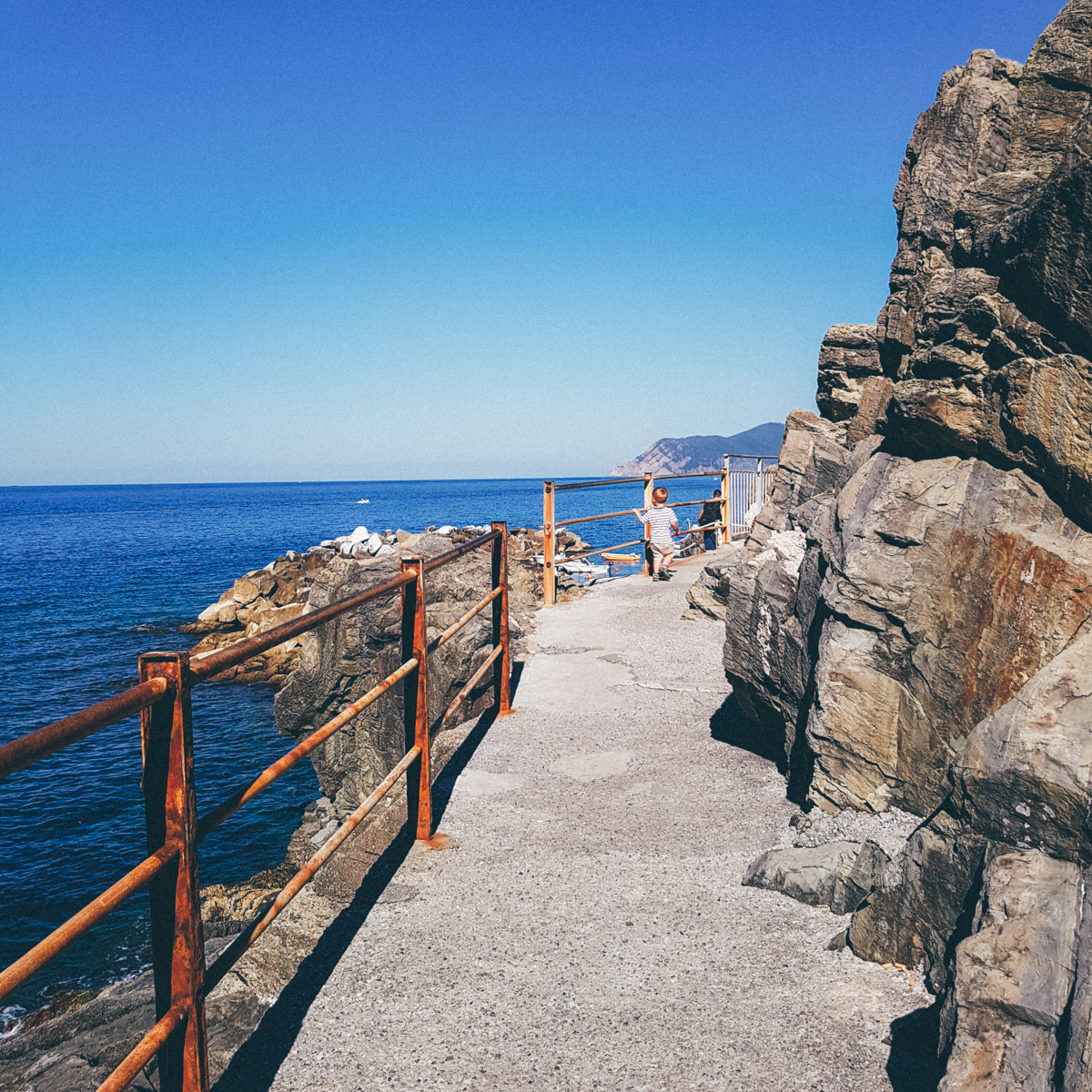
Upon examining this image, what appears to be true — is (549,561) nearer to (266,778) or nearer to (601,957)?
(601,957)

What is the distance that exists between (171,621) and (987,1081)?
29896 millimetres

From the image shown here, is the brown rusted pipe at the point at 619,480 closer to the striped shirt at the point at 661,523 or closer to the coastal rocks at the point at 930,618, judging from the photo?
the striped shirt at the point at 661,523

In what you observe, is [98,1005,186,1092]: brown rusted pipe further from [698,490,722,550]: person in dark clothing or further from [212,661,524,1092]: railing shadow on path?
[698,490,722,550]: person in dark clothing

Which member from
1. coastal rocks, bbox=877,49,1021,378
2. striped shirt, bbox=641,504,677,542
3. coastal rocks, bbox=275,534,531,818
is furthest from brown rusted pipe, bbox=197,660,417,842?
striped shirt, bbox=641,504,677,542

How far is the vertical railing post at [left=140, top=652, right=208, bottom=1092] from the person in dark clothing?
14.6 meters

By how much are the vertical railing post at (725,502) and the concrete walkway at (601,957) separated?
10714mm

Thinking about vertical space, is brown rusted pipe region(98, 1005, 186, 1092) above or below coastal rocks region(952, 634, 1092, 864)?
below

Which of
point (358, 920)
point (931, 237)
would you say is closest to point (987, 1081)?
point (358, 920)

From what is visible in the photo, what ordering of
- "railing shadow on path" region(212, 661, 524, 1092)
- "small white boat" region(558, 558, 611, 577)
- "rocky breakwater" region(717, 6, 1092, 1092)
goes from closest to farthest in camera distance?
"rocky breakwater" region(717, 6, 1092, 1092), "railing shadow on path" region(212, 661, 524, 1092), "small white boat" region(558, 558, 611, 577)

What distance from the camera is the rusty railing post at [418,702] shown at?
13.4 ft

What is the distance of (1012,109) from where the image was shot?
16.6ft

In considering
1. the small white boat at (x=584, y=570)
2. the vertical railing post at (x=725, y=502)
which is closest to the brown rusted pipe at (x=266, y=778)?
the vertical railing post at (x=725, y=502)

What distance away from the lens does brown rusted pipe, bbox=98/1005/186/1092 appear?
71.9 inches

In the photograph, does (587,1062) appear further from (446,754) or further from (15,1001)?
(15,1001)
